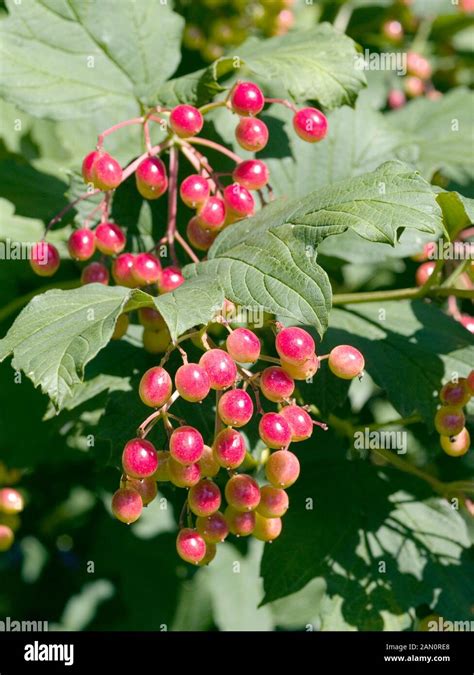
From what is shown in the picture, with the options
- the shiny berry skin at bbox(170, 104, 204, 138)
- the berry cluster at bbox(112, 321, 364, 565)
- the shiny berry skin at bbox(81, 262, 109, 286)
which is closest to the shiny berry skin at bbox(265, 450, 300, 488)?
the berry cluster at bbox(112, 321, 364, 565)

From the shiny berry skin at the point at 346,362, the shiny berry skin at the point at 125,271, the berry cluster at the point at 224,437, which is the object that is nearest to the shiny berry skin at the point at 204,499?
the berry cluster at the point at 224,437

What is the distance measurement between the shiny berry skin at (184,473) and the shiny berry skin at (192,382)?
0.10 meters

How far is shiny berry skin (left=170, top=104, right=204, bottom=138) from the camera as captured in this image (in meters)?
1.36

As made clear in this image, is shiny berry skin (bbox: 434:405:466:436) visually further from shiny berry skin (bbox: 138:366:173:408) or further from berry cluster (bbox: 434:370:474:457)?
shiny berry skin (bbox: 138:366:173:408)

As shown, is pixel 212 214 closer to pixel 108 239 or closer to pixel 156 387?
pixel 108 239

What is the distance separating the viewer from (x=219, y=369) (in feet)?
3.69

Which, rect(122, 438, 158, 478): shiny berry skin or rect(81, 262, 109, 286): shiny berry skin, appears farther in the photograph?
rect(81, 262, 109, 286): shiny berry skin

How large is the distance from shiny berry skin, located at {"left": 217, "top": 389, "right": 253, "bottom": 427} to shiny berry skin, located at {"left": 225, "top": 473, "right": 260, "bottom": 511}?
0.11 meters

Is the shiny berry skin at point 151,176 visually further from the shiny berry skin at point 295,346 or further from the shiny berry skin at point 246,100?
the shiny berry skin at point 295,346

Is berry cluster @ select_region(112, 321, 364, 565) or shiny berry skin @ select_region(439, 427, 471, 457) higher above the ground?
berry cluster @ select_region(112, 321, 364, 565)

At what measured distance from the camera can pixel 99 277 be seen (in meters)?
1.41

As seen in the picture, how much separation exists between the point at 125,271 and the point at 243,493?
0.39 m

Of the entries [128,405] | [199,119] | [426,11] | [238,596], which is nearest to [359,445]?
[128,405]
